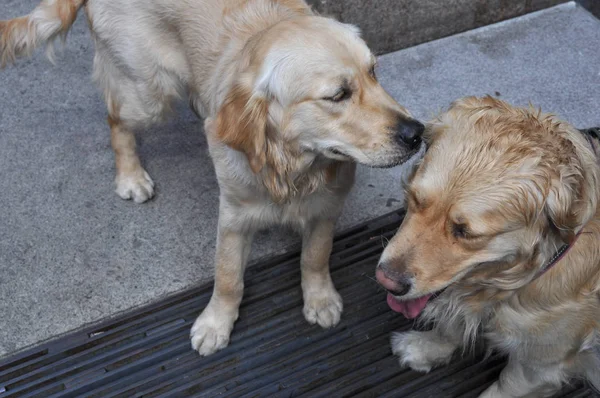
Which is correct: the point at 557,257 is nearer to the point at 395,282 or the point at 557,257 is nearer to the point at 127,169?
the point at 395,282

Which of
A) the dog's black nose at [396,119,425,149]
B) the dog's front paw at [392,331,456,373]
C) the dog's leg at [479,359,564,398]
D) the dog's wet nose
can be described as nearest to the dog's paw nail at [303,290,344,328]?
the dog's front paw at [392,331,456,373]

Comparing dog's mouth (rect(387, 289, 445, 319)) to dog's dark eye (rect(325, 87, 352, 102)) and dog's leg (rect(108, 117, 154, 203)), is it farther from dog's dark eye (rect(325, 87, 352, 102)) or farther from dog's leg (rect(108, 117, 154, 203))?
dog's leg (rect(108, 117, 154, 203))

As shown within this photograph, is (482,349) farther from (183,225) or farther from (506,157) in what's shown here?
(183,225)

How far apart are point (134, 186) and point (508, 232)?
6.56ft

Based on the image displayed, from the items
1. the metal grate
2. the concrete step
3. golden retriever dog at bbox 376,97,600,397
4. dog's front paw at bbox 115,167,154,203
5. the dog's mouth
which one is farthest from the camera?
dog's front paw at bbox 115,167,154,203

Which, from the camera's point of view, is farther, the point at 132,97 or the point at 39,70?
the point at 39,70

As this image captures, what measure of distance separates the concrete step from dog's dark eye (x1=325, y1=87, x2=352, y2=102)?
3.92 ft

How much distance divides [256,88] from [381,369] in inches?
53.8

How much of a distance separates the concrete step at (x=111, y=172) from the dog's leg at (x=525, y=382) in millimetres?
1083

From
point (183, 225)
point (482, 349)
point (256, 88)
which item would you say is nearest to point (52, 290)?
point (183, 225)

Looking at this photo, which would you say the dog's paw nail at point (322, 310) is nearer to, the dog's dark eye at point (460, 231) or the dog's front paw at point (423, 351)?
the dog's front paw at point (423, 351)

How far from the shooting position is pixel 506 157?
7.09 ft

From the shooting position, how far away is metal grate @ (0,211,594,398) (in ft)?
9.76

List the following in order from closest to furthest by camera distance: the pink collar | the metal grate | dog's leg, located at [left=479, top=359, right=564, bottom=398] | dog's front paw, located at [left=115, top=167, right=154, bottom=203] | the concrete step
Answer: the pink collar → dog's leg, located at [left=479, top=359, right=564, bottom=398] → the metal grate → the concrete step → dog's front paw, located at [left=115, top=167, right=154, bottom=203]
